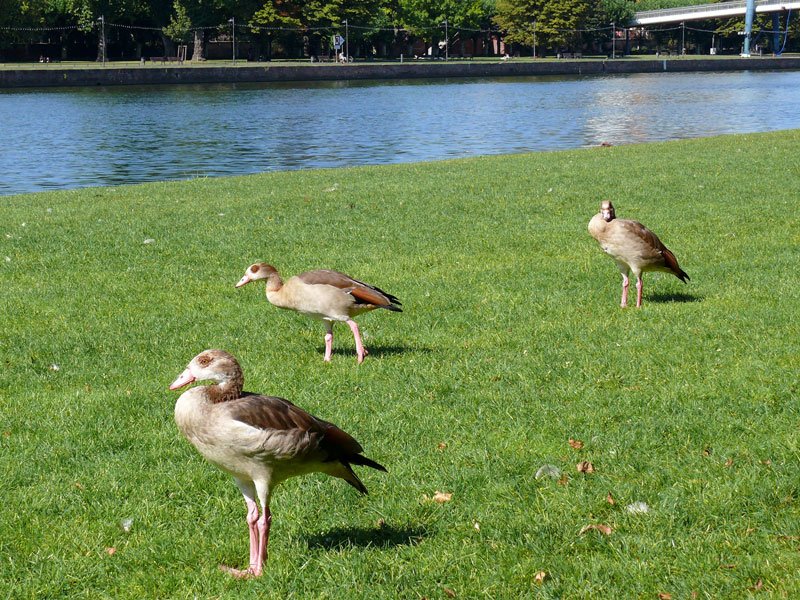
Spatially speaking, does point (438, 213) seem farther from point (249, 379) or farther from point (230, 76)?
point (230, 76)

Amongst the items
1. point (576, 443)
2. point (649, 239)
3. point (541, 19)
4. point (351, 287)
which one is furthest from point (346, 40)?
point (576, 443)

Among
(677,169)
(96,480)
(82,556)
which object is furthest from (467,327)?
(677,169)

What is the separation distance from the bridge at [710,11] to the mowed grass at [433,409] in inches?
5846

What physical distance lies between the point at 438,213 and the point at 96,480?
1032 cm

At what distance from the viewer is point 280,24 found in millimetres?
106812

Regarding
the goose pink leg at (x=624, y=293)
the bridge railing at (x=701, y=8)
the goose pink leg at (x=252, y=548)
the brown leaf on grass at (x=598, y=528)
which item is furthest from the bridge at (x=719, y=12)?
the goose pink leg at (x=252, y=548)

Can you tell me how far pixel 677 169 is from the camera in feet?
67.8

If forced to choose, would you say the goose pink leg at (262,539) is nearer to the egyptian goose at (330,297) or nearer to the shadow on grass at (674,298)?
the egyptian goose at (330,297)

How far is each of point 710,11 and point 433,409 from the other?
518 ft

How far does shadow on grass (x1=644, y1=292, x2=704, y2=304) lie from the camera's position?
34.2 ft

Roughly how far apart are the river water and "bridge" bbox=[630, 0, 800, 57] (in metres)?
74.4

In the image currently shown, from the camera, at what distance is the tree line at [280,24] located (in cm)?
10156

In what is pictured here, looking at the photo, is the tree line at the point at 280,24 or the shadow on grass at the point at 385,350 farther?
the tree line at the point at 280,24

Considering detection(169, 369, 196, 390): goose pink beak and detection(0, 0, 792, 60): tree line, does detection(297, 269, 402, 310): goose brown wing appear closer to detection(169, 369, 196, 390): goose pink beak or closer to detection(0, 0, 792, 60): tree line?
detection(169, 369, 196, 390): goose pink beak
